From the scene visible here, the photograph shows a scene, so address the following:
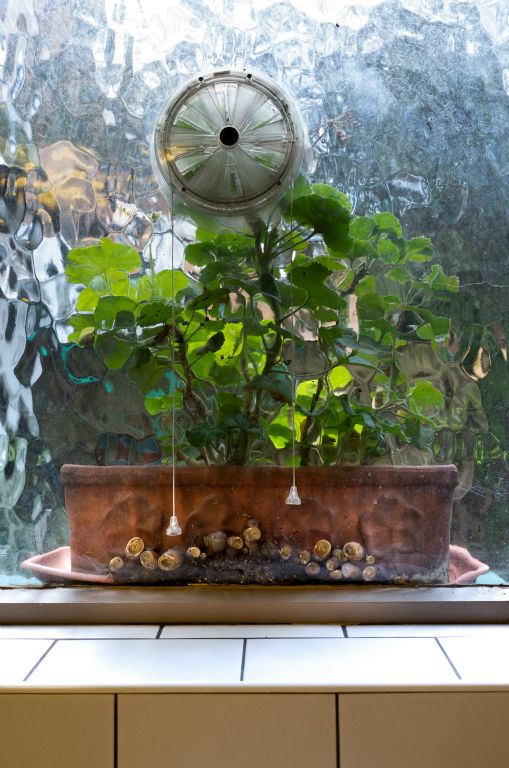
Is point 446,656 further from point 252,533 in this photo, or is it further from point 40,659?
point 40,659

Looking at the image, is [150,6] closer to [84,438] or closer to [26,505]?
[84,438]

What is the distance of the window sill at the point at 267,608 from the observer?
129 cm

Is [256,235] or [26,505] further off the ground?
[256,235]

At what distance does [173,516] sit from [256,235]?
0.46 m

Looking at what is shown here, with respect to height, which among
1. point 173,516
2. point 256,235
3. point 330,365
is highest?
point 256,235

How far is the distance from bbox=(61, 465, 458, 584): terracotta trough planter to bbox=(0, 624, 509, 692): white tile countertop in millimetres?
96

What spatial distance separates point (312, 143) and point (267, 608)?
725 mm

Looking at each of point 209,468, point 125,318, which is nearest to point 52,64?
point 125,318

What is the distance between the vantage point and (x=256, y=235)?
133 cm
